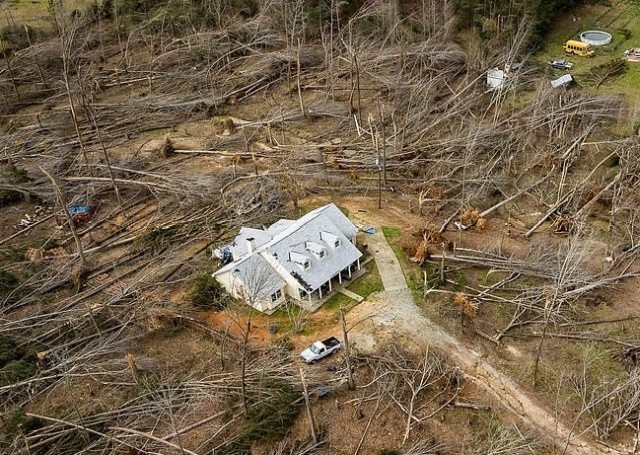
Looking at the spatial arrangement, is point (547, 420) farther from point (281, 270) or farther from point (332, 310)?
point (281, 270)

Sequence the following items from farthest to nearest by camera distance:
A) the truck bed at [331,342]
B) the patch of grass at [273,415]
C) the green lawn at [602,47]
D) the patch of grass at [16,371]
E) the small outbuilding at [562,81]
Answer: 1. the green lawn at [602,47]
2. the small outbuilding at [562,81]
3. the truck bed at [331,342]
4. the patch of grass at [16,371]
5. the patch of grass at [273,415]

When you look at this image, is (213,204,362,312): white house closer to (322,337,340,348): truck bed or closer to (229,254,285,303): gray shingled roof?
(229,254,285,303): gray shingled roof

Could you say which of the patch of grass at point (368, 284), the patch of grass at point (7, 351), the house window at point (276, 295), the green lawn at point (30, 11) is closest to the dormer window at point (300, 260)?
the house window at point (276, 295)

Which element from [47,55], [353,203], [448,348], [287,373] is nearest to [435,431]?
[448,348]

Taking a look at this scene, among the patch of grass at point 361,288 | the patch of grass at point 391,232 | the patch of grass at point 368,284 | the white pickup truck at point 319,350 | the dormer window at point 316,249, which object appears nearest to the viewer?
the white pickup truck at point 319,350

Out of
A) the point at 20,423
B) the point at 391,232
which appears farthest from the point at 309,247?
the point at 20,423

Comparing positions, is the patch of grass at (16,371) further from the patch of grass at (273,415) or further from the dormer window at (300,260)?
the dormer window at (300,260)
